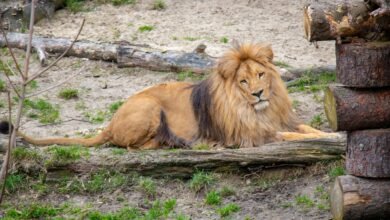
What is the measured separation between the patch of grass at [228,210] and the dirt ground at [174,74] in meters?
0.06

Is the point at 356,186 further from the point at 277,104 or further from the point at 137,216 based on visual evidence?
the point at 277,104

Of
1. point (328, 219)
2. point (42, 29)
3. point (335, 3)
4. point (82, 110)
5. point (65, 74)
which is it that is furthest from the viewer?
point (42, 29)

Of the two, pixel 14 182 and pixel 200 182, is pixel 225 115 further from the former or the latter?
pixel 14 182

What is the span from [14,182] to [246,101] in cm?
259

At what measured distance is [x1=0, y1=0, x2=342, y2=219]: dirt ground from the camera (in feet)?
26.7

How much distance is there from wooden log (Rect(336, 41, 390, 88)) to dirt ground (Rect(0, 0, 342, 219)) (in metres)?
1.35

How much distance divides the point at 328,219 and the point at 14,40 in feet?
24.8

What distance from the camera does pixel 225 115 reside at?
9.55 metres

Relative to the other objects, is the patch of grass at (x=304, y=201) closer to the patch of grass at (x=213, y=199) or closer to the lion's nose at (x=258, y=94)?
the patch of grass at (x=213, y=199)

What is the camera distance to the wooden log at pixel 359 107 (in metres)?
6.88

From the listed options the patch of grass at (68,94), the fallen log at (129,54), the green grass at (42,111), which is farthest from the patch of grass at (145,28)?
the green grass at (42,111)

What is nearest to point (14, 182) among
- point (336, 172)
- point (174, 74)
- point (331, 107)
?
point (336, 172)

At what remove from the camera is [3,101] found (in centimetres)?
1160

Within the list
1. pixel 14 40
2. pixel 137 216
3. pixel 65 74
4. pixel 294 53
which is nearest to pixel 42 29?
pixel 14 40
